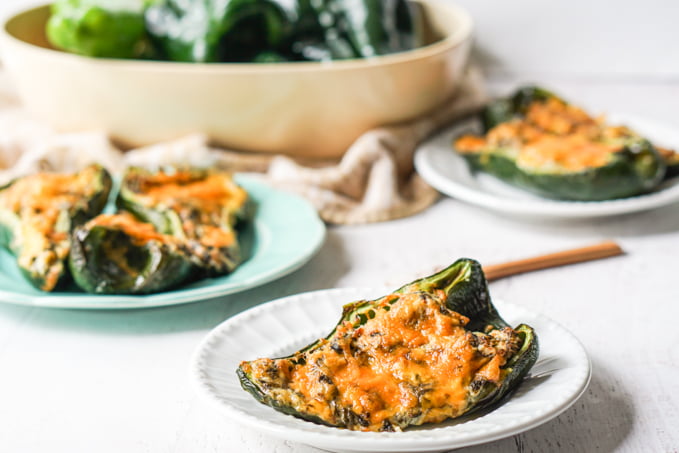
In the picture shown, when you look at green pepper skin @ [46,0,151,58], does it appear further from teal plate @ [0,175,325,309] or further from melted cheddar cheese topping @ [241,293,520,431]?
melted cheddar cheese topping @ [241,293,520,431]

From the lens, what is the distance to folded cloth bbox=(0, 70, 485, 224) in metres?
1.68

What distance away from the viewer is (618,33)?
267 cm

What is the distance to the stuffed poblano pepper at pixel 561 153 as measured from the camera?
1558 millimetres

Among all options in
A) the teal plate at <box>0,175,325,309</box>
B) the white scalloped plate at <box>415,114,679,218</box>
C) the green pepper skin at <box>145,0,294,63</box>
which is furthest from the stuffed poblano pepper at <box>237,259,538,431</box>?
the green pepper skin at <box>145,0,294,63</box>

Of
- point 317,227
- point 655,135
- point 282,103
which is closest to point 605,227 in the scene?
point 655,135

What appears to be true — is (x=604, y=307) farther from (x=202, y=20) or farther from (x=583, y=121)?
(x=202, y=20)

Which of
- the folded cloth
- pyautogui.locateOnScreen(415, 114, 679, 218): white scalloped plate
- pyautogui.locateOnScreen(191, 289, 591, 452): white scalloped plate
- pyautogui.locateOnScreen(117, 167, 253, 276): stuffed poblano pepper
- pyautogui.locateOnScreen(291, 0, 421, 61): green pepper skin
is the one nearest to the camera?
pyautogui.locateOnScreen(191, 289, 591, 452): white scalloped plate

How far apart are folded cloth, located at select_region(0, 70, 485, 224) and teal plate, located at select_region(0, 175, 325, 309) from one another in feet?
0.23

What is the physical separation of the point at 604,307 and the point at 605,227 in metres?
0.34

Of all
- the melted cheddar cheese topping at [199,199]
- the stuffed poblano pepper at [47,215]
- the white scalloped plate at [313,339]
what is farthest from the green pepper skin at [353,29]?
the white scalloped plate at [313,339]

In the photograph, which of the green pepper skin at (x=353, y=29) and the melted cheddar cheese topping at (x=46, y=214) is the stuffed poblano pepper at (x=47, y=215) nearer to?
the melted cheddar cheese topping at (x=46, y=214)

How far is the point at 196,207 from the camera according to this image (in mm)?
1442

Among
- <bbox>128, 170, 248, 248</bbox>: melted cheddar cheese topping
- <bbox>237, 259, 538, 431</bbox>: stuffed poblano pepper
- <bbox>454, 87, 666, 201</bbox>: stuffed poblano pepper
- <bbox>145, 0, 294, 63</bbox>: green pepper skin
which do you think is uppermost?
<bbox>145, 0, 294, 63</bbox>: green pepper skin

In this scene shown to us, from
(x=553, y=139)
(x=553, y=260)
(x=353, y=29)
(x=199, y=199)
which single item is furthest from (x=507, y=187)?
(x=199, y=199)
